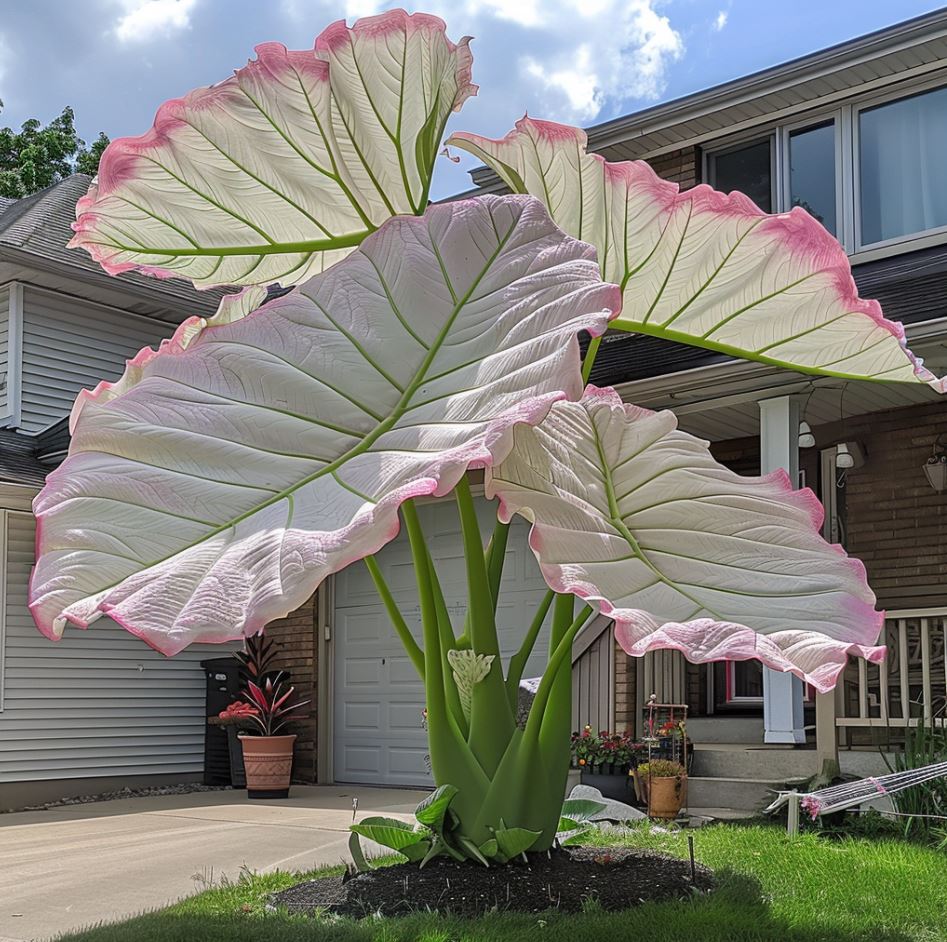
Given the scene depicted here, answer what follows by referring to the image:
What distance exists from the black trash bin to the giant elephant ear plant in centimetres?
789

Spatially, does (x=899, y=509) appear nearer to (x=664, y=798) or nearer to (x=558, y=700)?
(x=664, y=798)

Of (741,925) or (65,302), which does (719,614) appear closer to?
(741,925)

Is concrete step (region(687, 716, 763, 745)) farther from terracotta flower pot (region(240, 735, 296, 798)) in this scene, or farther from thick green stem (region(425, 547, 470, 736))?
thick green stem (region(425, 547, 470, 736))

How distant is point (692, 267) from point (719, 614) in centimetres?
111

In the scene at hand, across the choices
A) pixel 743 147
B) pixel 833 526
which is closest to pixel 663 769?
pixel 833 526

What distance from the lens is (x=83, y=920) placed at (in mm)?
4254

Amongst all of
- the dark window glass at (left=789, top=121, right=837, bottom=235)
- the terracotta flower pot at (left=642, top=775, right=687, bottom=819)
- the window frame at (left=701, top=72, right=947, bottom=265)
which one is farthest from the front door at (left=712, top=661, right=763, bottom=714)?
the dark window glass at (left=789, top=121, right=837, bottom=235)

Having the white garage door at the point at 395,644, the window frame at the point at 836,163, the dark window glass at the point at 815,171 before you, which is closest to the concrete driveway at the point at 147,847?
the white garage door at the point at 395,644

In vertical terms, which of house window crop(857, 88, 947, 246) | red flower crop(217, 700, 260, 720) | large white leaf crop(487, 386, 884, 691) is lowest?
red flower crop(217, 700, 260, 720)

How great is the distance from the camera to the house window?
9180mm

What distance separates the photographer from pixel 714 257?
9.25ft

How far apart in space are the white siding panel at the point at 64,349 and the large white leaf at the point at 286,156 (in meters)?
9.02

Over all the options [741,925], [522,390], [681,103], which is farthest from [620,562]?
[681,103]

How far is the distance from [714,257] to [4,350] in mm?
9820
